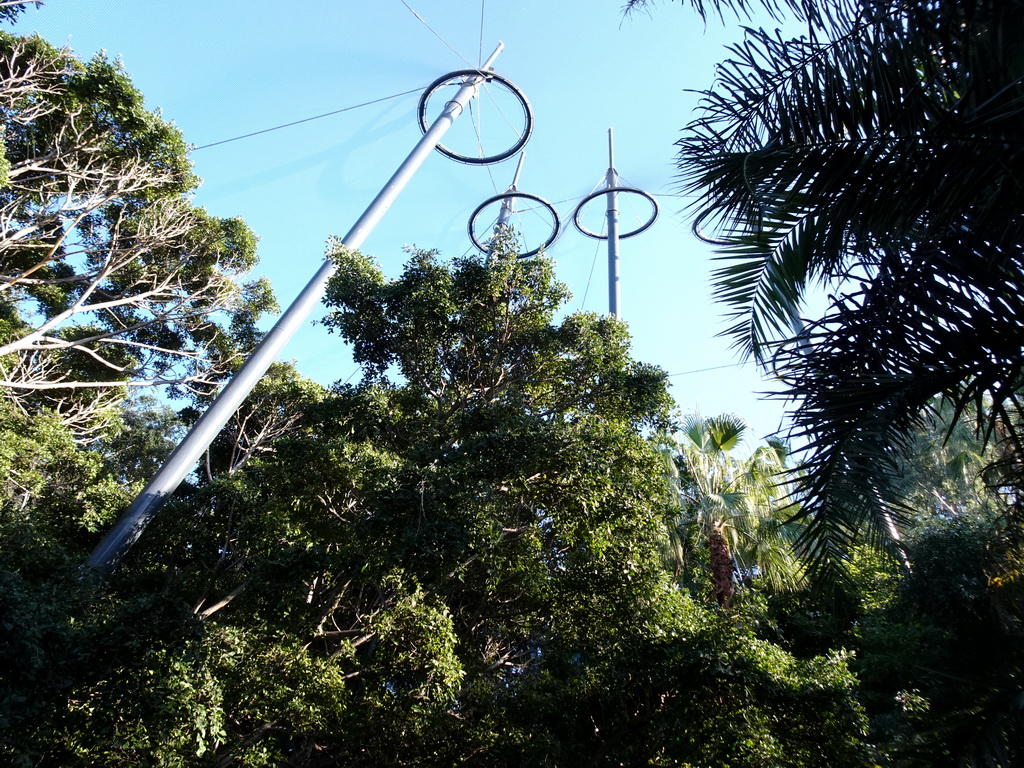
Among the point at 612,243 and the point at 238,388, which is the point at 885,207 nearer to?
the point at 238,388

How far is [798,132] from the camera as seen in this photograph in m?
3.51

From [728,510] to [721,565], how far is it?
101cm

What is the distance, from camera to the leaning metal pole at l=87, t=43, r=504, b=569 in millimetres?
8594

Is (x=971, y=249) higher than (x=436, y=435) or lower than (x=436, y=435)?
lower

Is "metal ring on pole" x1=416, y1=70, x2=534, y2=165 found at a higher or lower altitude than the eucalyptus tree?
higher

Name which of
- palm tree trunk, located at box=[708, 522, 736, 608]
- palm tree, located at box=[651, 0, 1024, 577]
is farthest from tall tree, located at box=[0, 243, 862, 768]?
palm tree, located at box=[651, 0, 1024, 577]

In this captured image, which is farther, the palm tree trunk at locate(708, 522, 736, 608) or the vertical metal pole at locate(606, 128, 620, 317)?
the vertical metal pole at locate(606, 128, 620, 317)

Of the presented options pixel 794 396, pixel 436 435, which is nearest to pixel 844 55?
pixel 794 396

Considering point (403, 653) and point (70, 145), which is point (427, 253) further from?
point (70, 145)

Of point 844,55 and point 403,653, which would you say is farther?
point 403,653

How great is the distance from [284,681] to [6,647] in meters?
2.65

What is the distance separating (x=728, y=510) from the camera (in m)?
11.0

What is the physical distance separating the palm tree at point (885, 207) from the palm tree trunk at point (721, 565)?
7.44 m

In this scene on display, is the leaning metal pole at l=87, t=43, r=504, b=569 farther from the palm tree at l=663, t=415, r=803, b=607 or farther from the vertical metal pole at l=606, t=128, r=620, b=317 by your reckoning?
the palm tree at l=663, t=415, r=803, b=607
